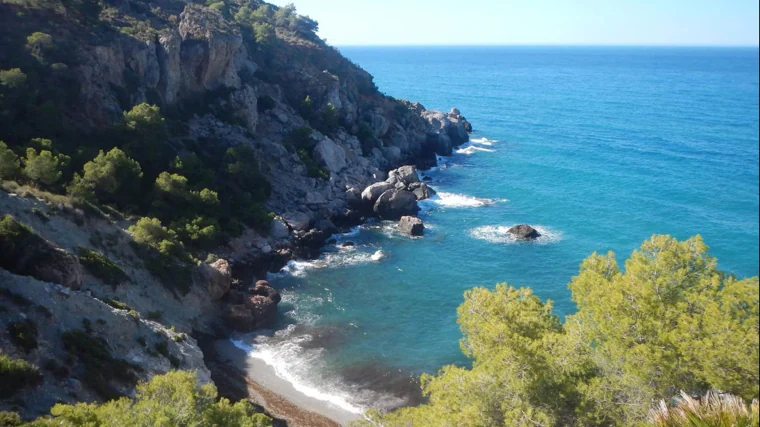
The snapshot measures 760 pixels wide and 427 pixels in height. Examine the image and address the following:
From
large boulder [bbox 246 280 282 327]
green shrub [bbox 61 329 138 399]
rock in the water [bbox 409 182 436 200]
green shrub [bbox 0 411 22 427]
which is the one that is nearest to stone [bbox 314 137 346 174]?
rock in the water [bbox 409 182 436 200]

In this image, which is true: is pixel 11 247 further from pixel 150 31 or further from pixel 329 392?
pixel 150 31

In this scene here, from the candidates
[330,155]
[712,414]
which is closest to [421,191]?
[330,155]

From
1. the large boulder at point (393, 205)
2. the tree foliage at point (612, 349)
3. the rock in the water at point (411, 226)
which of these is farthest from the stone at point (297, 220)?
the tree foliage at point (612, 349)

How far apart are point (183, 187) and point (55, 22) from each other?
72.2 ft

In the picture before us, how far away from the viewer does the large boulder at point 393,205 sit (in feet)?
185

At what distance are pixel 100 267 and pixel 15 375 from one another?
40.0ft

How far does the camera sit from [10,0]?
4600cm

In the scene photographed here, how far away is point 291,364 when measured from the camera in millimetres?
31406

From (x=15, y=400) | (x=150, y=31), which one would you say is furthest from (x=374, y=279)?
(x=150, y=31)

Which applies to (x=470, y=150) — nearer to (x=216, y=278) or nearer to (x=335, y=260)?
(x=335, y=260)

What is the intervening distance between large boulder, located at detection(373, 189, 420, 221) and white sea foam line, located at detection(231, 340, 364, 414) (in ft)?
82.8

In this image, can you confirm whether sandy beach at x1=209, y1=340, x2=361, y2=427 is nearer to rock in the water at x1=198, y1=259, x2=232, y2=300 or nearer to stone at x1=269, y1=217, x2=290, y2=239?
rock in the water at x1=198, y1=259, x2=232, y2=300

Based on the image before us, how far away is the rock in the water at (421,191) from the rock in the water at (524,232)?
13.5 meters

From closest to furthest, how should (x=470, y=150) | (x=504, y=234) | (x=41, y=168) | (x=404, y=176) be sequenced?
(x=41, y=168)
(x=504, y=234)
(x=404, y=176)
(x=470, y=150)
